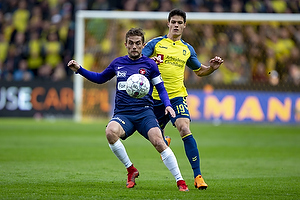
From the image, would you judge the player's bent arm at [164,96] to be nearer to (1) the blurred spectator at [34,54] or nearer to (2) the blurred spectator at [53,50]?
(2) the blurred spectator at [53,50]

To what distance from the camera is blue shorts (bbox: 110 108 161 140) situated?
687cm

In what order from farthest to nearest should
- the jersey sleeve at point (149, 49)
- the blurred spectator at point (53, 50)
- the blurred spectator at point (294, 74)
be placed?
the blurred spectator at point (53, 50) → the blurred spectator at point (294, 74) → the jersey sleeve at point (149, 49)

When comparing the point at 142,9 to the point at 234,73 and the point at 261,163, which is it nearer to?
the point at 234,73

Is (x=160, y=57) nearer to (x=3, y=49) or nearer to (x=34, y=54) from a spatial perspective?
(x=34, y=54)

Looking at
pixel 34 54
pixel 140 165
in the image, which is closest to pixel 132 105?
pixel 140 165

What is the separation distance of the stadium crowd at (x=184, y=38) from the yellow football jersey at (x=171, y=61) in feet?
39.0

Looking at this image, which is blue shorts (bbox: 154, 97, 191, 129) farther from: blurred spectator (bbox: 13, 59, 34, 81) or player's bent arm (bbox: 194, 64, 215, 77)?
blurred spectator (bbox: 13, 59, 34, 81)

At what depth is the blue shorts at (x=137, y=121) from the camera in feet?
22.5

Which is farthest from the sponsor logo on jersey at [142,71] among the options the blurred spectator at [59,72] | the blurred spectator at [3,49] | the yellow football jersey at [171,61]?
the blurred spectator at [3,49]

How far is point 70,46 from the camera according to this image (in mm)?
22344

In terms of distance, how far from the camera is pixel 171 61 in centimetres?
779

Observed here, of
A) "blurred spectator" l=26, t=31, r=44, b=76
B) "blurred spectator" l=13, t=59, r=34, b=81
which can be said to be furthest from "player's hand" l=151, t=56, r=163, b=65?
"blurred spectator" l=26, t=31, r=44, b=76

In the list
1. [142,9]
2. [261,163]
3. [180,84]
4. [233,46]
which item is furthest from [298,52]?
[180,84]

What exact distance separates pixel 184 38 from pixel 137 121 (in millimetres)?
13479
